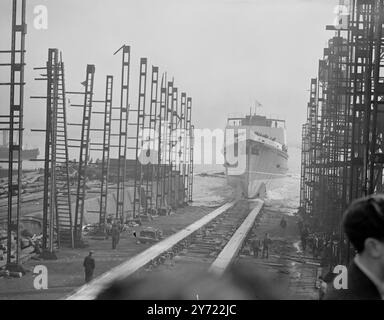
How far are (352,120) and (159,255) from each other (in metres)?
6.42

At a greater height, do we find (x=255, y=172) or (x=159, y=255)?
(x=255, y=172)

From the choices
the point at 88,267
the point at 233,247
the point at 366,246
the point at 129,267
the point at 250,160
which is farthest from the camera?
the point at 250,160

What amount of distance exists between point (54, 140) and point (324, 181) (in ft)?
42.7

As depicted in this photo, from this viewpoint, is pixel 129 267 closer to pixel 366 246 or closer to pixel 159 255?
pixel 159 255

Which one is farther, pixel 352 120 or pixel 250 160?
pixel 250 160

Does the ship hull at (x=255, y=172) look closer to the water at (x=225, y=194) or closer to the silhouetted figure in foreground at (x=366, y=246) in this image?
the water at (x=225, y=194)

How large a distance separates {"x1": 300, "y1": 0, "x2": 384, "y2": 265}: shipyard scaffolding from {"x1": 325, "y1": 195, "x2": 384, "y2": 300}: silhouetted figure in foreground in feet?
23.7

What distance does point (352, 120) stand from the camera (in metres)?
12.2

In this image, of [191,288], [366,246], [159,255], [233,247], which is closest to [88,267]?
[159,255]

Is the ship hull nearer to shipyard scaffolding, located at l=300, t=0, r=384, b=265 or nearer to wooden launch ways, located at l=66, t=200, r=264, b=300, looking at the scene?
shipyard scaffolding, located at l=300, t=0, r=384, b=265

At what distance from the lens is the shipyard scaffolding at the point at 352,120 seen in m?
9.67

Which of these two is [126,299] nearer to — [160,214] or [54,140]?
[54,140]

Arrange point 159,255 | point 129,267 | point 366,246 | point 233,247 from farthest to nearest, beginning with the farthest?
point 233,247, point 159,255, point 129,267, point 366,246

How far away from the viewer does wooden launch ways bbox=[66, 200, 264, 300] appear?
902 cm
